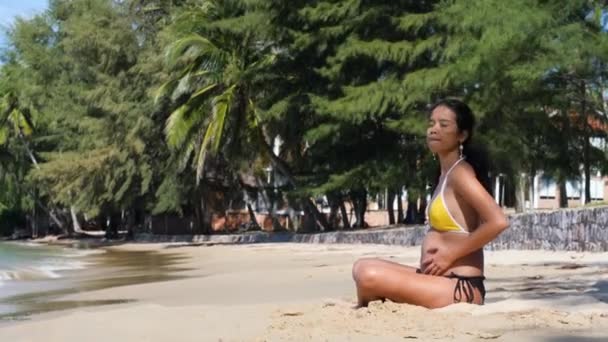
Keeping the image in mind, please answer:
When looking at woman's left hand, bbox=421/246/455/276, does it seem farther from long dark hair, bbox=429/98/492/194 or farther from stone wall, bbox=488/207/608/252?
stone wall, bbox=488/207/608/252

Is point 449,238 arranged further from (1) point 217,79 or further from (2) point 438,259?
(1) point 217,79

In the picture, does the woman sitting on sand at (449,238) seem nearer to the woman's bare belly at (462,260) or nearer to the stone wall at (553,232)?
the woman's bare belly at (462,260)

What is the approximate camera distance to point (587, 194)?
74.1 ft

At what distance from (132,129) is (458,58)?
19.3 meters

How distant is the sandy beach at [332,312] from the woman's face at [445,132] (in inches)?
47.1

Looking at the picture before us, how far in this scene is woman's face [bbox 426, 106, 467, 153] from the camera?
617cm

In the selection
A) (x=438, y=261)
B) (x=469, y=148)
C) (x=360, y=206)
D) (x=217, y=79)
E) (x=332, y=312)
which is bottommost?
(x=332, y=312)

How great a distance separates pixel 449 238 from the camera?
6078mm

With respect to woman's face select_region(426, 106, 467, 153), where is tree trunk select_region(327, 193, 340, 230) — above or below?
below

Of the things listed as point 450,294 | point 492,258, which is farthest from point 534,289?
point 492,258

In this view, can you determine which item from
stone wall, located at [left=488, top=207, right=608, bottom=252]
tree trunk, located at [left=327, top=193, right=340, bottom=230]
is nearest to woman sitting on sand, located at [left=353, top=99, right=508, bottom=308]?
stone wall, located at [left=488, top=207, right=608, bottom=252]

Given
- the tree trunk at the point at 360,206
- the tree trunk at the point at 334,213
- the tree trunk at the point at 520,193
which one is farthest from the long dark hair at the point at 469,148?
the tree trunk at the point at 334,213

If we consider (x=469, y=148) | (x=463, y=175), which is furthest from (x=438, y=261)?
(x=469, y=148)

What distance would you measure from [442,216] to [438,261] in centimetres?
34
